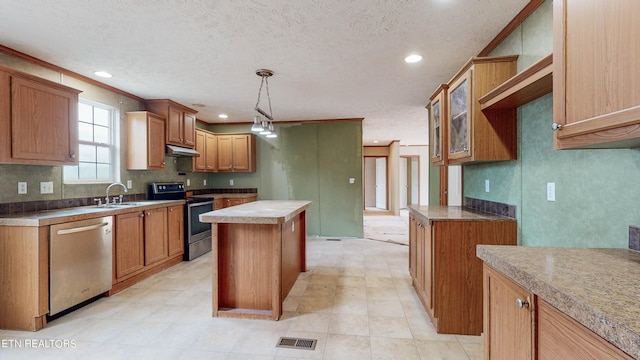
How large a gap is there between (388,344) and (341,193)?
12.8ft

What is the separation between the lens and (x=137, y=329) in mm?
2352

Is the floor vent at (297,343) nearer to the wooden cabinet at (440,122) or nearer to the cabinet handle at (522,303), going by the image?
the cabinet handle at (522,303)

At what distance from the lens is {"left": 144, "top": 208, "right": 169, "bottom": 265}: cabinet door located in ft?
11.7

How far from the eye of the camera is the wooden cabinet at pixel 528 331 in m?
0.77

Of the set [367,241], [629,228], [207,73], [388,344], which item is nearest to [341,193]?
[367,241]

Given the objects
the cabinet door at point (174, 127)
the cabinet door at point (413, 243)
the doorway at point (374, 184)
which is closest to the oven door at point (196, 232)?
the cabinet door at point (174, 127)

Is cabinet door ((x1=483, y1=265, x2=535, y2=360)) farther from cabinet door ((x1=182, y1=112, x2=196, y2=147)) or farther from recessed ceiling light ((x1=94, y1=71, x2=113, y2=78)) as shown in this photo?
cabinet door ((x1=182, y1=112, x2=196, y2=147))

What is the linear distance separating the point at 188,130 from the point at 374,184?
27.8ft

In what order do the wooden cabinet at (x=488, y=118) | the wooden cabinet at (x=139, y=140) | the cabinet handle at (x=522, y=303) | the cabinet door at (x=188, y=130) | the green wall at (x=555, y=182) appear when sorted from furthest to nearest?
the cabinet door at (x=188, y=130), the wooden cabinet at (x=139, y=140), the wooden cabinet at (x=488, y=118), the green wall at (x=555, y=182), the cabinet handle at (x=522, y=303)

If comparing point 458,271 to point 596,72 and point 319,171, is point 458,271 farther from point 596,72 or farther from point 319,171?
point 319,171

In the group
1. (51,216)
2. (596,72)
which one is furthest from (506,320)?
(51,216)

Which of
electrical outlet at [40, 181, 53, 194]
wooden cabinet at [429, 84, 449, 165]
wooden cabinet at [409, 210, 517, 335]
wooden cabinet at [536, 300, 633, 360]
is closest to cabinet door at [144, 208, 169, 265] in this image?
electrical outlet at [40, 181, 53, 194]

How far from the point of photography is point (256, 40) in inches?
100

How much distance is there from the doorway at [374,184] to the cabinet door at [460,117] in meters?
8.35
